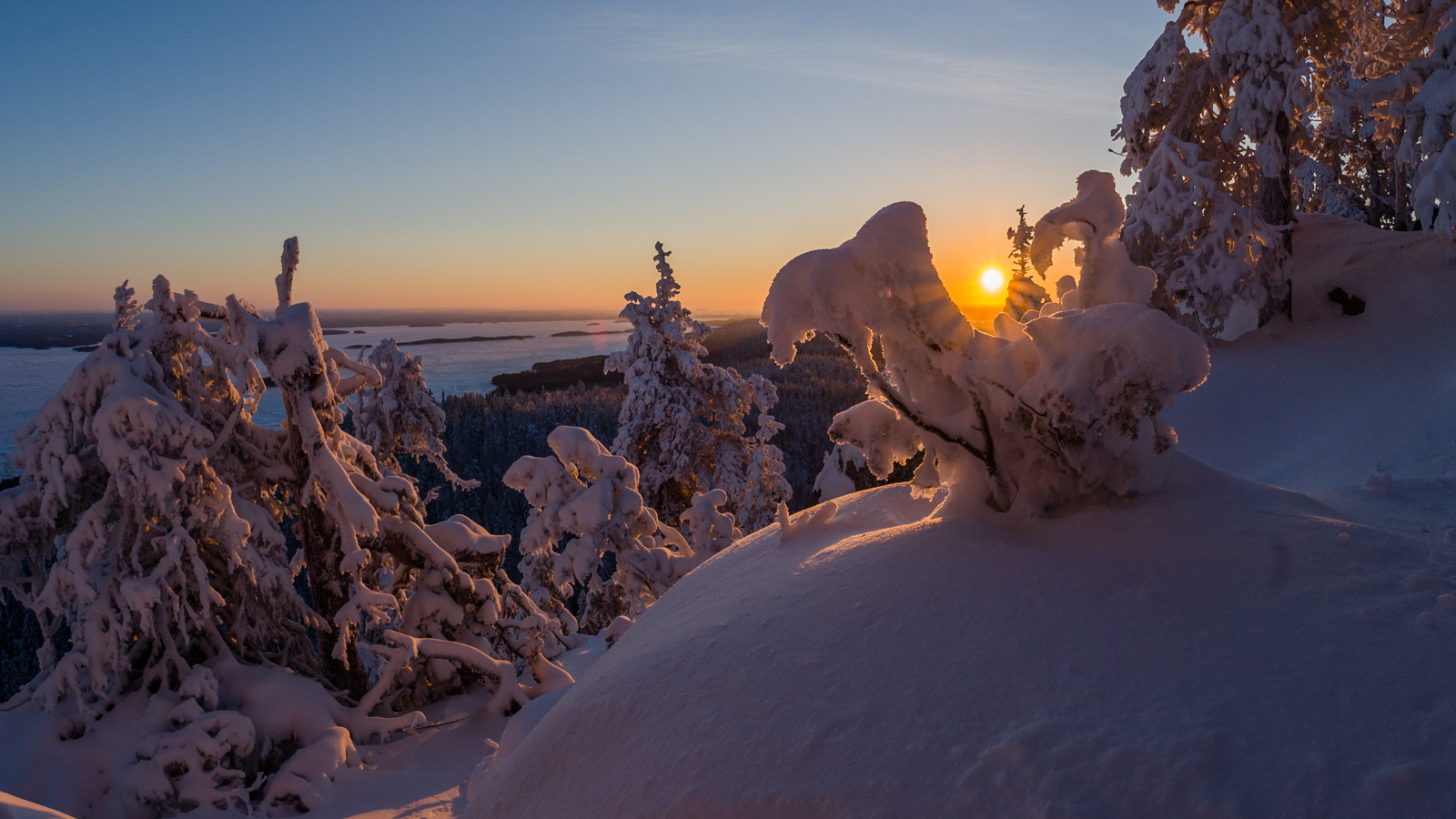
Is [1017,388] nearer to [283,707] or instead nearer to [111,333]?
[283,707]

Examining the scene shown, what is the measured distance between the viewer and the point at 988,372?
4.68m

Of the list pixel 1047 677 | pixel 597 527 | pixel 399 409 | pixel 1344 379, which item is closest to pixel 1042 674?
pixel 1047 677

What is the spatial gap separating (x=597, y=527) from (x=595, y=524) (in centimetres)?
34

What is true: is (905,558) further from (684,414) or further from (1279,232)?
(1279,232)

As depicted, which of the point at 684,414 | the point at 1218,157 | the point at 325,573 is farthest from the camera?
the point at 684,414

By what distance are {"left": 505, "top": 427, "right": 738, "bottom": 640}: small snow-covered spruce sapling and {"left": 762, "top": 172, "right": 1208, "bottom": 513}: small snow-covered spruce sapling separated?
7154 mm

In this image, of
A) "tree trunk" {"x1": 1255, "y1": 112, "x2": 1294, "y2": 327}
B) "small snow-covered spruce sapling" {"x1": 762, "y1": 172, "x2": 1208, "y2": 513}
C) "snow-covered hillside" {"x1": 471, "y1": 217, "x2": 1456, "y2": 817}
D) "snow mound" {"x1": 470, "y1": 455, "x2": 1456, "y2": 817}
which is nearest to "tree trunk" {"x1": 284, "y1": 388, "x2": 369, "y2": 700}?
"snow-covered hillside" {"x1": 471, "y1": 217, "x2": 1456, "y2": 817}

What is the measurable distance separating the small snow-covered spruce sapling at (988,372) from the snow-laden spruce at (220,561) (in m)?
5.95

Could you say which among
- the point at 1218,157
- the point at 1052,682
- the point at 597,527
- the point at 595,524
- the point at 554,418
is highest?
the point at 1218,157

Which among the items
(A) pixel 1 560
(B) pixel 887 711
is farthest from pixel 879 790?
(A) pixel 1 560

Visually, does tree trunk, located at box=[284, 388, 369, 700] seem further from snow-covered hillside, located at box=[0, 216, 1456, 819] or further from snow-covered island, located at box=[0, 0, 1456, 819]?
snow-covered hillside, located at box=[0, 216, 1456, 819]

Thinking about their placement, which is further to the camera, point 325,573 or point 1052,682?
point 325,573

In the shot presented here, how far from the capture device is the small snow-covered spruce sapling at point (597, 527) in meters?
11.6

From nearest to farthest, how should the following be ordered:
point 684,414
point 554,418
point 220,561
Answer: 1. point 220,561
2. point 684,414
3. point 554,418
